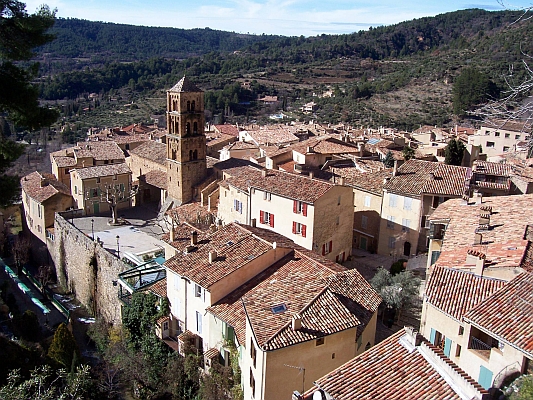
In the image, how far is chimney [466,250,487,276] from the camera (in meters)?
15.2

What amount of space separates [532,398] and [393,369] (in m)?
2.80

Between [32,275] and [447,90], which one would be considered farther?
[447,90]

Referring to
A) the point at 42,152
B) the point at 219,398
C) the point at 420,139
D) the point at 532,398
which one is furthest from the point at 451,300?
the point at 42,152

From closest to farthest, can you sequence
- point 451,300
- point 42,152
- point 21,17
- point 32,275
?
point 21,17
point 451,300
point 32,275
point 42,152

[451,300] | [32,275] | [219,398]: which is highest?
[451,300]

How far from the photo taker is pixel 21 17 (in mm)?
13148

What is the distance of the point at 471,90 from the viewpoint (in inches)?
2569

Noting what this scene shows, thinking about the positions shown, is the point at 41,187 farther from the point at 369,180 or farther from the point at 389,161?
the point at 389,161

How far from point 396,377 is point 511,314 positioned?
11.4ft

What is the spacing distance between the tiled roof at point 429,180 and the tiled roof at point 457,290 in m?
13.3

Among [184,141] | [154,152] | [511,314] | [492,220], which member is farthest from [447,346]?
[154,152]

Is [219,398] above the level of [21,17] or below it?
below

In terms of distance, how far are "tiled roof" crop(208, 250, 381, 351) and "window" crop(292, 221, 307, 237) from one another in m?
5.64

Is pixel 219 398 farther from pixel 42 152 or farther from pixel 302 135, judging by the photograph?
pixel 42 152
